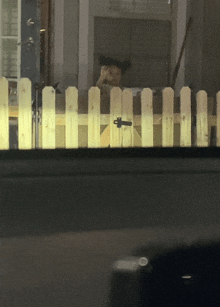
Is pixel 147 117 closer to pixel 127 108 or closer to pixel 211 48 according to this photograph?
pixel 127 108

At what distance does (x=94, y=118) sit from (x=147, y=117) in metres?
0.38

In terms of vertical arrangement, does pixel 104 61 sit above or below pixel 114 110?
above

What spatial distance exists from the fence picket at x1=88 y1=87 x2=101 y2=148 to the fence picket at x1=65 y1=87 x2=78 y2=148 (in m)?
0.11

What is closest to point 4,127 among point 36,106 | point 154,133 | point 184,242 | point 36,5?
point 36,106

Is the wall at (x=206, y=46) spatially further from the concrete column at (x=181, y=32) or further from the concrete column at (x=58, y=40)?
the concrete column at (x=58, y=40)

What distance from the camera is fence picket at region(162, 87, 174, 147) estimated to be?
323cm

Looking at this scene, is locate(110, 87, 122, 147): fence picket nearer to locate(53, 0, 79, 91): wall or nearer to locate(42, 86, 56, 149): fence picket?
locate(42, 86, 56, 149): fence picket

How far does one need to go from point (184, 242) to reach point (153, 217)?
0.22 m

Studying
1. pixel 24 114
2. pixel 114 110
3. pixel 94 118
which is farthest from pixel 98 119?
pixel 24 114

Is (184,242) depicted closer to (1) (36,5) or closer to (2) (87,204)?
(2) (87,204)

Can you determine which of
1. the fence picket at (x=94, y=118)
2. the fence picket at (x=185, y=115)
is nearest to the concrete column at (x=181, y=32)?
the fence picket at (x=185, y=115)

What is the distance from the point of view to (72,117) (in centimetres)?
312

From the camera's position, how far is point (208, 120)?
348cm

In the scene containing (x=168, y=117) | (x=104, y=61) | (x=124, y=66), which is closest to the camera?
(x=168, y=117)
